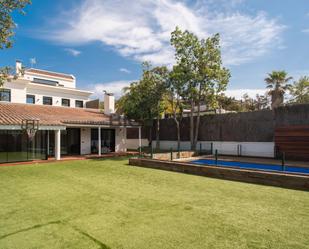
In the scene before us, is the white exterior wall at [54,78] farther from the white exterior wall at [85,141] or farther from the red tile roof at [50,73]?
the white exterior wall at [85,141]

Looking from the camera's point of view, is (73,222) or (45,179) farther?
(45,179)

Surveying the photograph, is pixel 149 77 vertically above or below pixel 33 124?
above

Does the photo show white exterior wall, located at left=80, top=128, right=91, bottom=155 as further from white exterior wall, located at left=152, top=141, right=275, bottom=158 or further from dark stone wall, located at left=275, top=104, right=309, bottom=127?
dark stone wall, located at left=275, top=104, right=309, bottom=127

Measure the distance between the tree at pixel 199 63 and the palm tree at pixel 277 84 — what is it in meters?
9.21

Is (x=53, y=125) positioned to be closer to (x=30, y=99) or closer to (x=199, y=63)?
(x=199, y=63)

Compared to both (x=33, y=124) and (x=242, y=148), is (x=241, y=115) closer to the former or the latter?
(x=242, y=148)

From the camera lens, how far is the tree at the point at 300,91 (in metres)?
28.8

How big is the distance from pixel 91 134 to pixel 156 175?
1191 centimetres

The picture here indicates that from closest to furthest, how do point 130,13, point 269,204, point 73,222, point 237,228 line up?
1. point 237,228
2. point 73,222
3. point 269,204
4. point 130,13

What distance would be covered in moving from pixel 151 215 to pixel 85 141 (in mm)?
16187

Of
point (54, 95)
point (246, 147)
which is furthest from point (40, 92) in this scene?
point (246, 147)

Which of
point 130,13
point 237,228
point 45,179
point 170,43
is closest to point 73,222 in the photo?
point 237,228

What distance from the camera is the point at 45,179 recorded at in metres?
9.77

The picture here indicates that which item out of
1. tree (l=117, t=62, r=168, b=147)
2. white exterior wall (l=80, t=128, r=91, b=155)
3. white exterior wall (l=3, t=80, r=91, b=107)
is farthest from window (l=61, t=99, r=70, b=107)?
tree (l=117, t=62, r=168, b=147)
